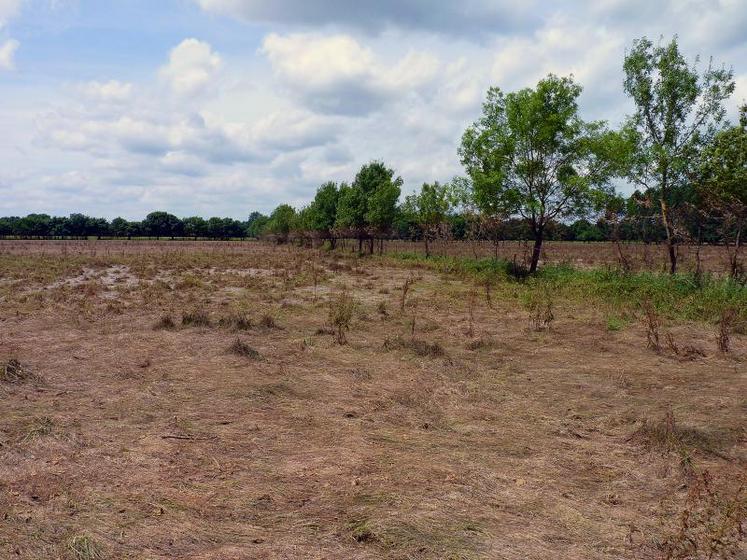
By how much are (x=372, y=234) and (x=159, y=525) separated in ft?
134

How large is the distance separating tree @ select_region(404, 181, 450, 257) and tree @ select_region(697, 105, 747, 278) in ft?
72.6

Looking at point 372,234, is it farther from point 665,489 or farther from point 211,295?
point 665,489

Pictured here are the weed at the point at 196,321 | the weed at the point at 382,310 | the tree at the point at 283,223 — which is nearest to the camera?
the weed at the point at 196,321

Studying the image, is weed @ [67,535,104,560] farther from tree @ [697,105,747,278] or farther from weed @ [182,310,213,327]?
tree @ [697,105,747,278]

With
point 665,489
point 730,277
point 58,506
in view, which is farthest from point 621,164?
point 58,506

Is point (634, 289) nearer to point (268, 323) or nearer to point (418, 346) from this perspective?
point (418, 346)

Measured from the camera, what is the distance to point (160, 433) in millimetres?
6230

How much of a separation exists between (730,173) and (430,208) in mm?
24659

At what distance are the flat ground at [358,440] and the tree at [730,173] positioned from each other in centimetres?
547

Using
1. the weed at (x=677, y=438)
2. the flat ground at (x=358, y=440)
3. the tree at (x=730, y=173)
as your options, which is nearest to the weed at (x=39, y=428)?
the flat ground at (x=358, y=440)

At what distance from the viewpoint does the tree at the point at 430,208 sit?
39062mm

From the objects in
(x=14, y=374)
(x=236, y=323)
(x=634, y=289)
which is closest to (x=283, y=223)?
(x=634, y=289)

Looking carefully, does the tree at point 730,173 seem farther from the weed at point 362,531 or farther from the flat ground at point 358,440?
the weed at point 362,531

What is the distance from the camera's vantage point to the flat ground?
13.8 feet
